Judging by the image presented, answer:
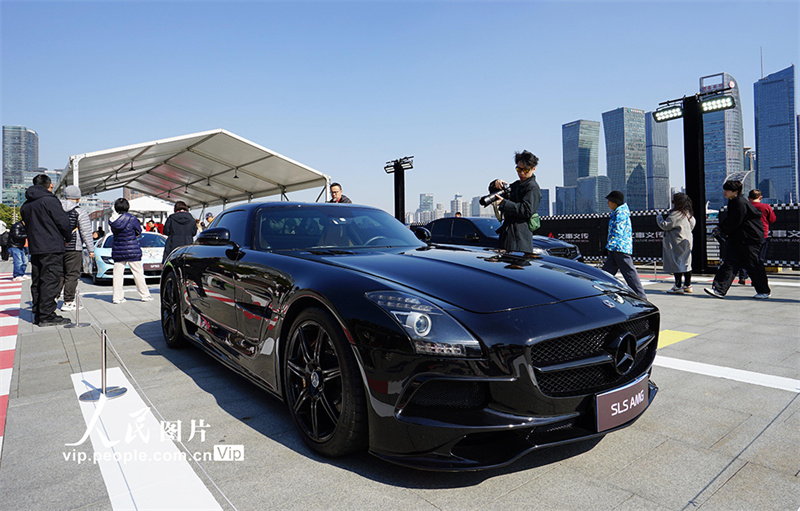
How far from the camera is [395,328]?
1913mm

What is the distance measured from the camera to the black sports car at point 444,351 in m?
1.84

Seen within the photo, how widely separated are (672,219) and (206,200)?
22.9m

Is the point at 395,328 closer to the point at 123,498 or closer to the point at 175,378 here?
the point at 123,498

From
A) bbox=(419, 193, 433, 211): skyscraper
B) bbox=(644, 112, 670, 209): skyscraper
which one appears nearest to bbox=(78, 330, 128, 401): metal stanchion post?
bbox=(644, 112, 670, 209): skyscraper

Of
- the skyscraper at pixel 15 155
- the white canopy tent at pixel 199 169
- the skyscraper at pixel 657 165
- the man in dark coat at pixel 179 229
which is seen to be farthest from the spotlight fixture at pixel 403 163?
the skyscraper at pixel 15 155

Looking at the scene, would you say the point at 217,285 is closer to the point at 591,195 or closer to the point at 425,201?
the point at 591,195

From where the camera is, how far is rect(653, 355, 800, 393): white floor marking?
3309 mm

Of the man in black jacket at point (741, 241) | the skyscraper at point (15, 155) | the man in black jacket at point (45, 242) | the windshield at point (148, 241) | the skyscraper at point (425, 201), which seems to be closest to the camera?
the man in black jacket at point (45, 242)

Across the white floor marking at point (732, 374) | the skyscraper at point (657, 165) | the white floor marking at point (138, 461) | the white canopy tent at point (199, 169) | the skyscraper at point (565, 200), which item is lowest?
the white floor marking at point (732, 374)

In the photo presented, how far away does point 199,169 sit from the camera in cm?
1884

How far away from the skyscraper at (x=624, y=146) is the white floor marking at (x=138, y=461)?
122840mm

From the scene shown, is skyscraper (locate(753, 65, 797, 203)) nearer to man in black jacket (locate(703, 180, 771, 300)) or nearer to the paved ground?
man in black jacket (locate(703, 180, 771, 300))

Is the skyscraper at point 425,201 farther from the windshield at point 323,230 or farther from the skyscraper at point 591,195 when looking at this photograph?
the windshield at point 323,230

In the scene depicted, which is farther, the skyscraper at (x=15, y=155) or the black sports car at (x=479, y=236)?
the skyscraper at (x=15, y=155)
